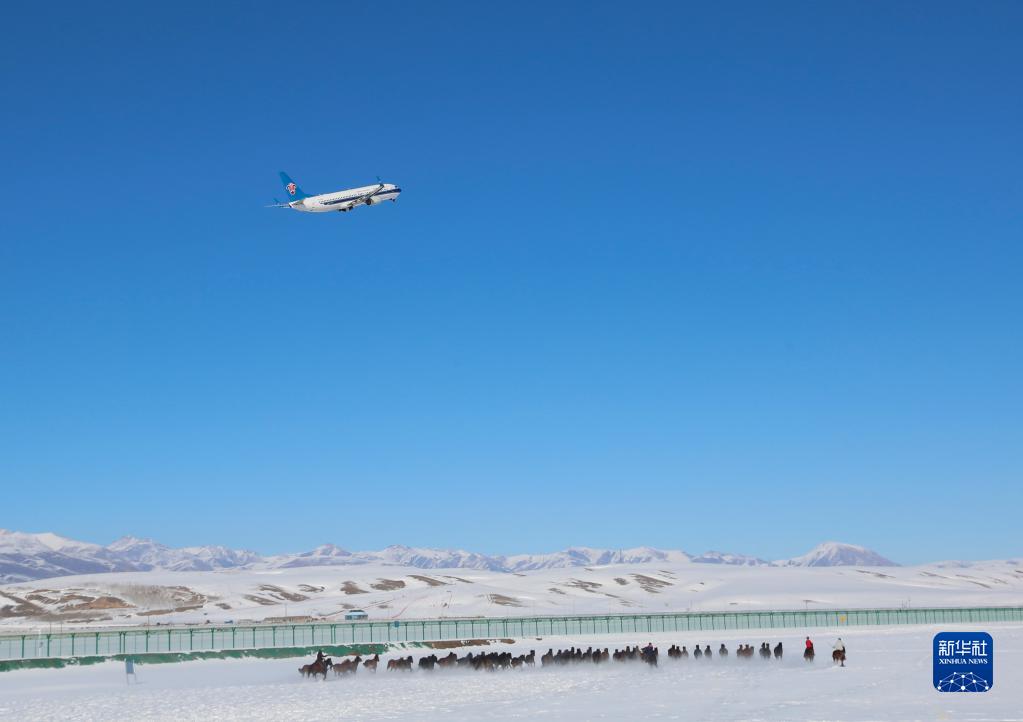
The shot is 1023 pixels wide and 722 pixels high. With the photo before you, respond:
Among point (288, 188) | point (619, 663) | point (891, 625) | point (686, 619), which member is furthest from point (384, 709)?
point (288, 188)

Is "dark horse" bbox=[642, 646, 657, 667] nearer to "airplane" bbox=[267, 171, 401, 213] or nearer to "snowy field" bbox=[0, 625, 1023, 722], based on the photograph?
"snowy field" bbox=[0, 625, 1023, 722]

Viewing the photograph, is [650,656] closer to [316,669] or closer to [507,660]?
[507,660]

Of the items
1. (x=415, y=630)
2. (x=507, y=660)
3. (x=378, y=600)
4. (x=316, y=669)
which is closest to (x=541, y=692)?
(x=507, y=660)

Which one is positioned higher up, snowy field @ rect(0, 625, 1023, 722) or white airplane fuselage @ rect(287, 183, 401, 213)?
white airplane fuselage @ rect(287, 183, 401, 213)

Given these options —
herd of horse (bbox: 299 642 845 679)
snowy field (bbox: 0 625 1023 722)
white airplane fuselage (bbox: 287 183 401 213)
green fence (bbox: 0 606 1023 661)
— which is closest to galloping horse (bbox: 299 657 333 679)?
herd of horse (bbox: 299 642 845 679)

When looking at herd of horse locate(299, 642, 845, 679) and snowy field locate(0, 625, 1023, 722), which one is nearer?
snowy field locate(0, 625, 1023, 722)

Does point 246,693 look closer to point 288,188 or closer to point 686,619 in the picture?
point 686,619
